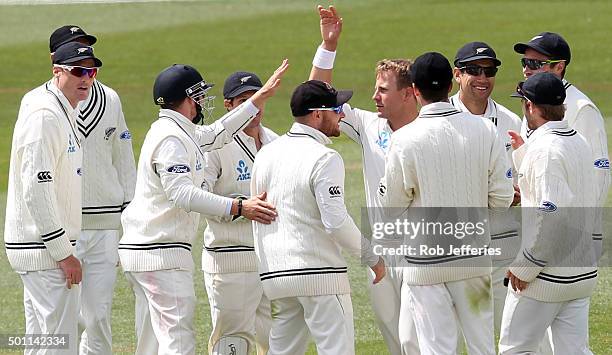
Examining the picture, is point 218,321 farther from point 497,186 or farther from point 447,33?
point 447,33

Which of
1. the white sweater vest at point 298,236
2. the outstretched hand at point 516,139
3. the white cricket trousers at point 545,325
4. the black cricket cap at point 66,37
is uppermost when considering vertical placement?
the black cricket cap at point 66,37

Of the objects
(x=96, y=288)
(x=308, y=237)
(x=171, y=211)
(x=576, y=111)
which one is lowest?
(x=96, y=288)

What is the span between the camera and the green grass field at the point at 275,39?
2775 centimetres

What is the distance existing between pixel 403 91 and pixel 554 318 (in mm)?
1936

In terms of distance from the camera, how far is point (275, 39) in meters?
33.9

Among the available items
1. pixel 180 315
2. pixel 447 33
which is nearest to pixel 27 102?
pixel 180 315

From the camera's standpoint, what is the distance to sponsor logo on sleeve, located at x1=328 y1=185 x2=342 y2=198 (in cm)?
772

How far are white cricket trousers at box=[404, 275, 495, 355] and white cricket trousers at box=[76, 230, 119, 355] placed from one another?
2812 millimetres

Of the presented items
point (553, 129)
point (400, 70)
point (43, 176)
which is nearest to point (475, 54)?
point (400, 70)

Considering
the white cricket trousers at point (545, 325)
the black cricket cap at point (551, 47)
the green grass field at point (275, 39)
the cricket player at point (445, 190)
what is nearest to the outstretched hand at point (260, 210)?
the cricket player at point (445, 190)

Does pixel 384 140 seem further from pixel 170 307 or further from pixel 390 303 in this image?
pixel 170 307

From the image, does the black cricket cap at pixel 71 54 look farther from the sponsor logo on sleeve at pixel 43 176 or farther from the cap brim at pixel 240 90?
the cap brim at pixel 240 90

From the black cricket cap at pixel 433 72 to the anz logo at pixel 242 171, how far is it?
74.3 inches

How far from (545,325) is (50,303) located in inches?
127
